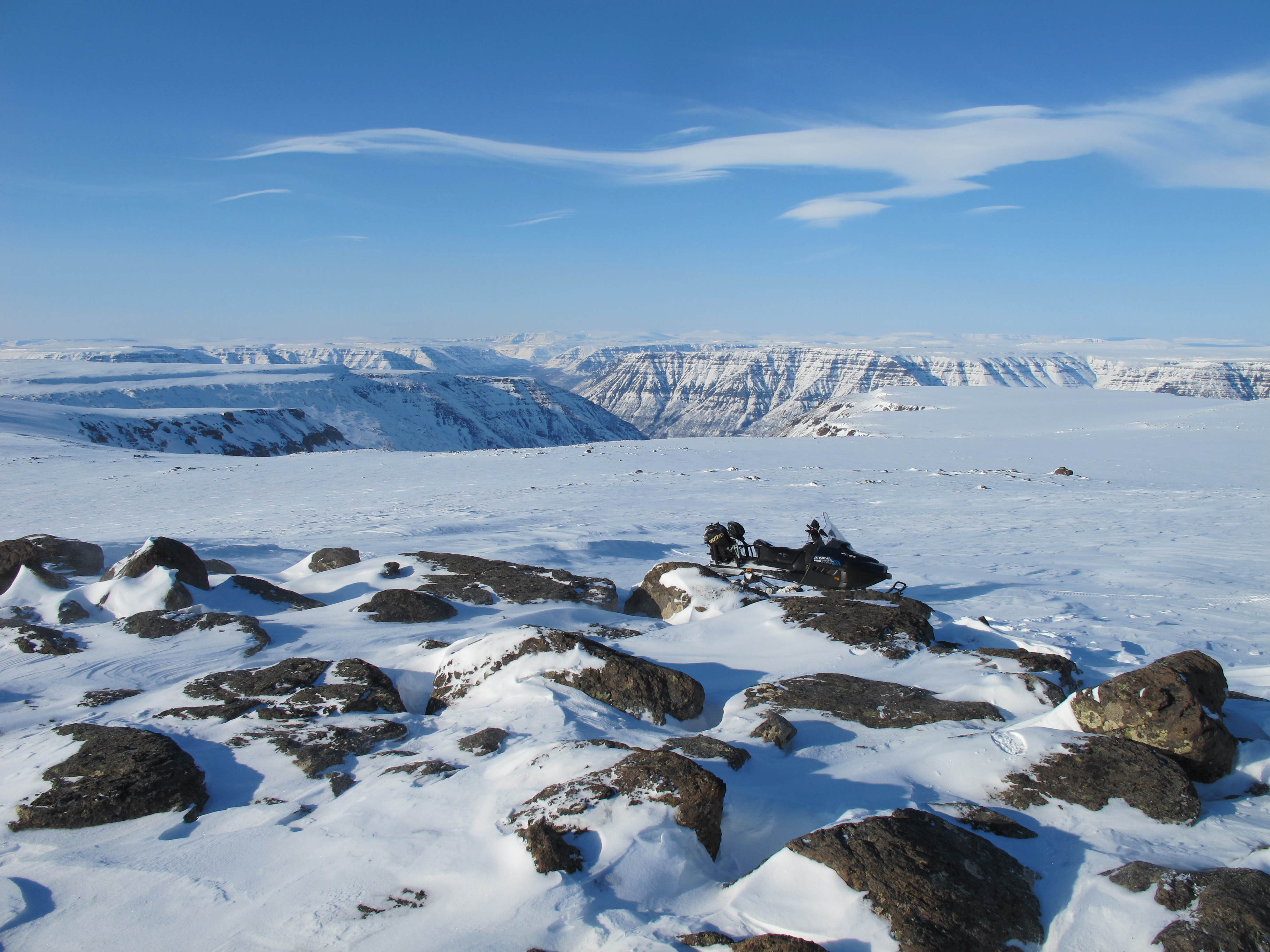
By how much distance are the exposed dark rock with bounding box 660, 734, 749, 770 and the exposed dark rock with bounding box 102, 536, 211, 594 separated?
720 centimetres

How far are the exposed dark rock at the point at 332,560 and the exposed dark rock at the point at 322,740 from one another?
6.16 metres

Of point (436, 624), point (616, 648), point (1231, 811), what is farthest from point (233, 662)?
point (1231, 811)

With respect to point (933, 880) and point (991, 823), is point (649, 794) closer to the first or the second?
point (933, 880)

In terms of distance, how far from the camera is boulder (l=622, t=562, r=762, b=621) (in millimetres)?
9469

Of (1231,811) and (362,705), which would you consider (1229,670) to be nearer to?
(1231,811)

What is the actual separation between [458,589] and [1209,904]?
8.67 m

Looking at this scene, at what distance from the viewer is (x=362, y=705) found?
20.6ft

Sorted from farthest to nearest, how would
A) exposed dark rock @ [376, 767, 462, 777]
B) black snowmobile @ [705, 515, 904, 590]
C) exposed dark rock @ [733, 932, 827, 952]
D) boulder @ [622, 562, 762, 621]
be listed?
black snowmobile @ [705, 515, 904, 590] < boulder @ [622, 562, 762, 621] < exposed dark rock @ [376, 767, 462, 777] < exposed dark rock @ [733, 932, 827, 952]

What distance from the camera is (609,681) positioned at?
6195mm

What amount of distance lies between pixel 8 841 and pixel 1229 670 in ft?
35.5

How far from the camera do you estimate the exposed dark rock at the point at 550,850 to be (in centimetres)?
380

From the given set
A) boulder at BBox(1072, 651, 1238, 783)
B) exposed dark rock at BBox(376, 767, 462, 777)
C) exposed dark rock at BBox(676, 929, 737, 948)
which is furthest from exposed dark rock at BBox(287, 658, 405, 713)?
boulder at BBox(1072, 651, 1238, 783)

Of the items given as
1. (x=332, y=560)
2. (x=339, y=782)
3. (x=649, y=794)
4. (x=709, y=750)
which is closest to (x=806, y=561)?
(x=709, y=750)

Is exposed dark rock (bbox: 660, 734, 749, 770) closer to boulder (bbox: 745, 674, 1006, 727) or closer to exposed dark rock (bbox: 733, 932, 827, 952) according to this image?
boulder (bbox: 745, 674, 1006, 727)
